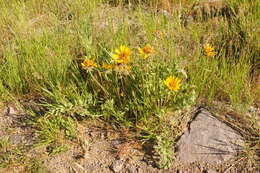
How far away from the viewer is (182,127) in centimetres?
192

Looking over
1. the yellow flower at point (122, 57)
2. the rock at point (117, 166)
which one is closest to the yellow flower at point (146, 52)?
the yellow flower at point (122, 57)

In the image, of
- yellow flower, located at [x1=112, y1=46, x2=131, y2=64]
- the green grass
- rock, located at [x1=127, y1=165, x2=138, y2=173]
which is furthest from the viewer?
the green grass


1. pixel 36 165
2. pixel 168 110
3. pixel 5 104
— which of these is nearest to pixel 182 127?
pixel 168 110

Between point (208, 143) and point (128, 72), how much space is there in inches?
27.4

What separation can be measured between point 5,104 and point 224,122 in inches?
67.7

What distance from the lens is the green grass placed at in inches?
75.0

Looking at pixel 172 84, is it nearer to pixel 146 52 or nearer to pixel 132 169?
pixel 146 52

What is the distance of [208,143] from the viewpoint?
5.96 feet

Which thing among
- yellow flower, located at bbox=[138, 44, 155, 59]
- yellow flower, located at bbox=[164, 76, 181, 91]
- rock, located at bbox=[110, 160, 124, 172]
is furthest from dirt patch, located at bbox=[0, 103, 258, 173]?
yellow flower, located at bbox=[138, 44, 155, 59]

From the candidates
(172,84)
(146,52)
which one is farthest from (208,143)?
(146,52)

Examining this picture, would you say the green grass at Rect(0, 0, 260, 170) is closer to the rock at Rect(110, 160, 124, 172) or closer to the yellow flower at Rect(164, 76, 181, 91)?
the yellow flower at Rect(164, 76, 181, 91)

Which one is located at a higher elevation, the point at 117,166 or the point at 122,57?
the point at 122,57

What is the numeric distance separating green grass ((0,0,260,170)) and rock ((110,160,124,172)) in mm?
254

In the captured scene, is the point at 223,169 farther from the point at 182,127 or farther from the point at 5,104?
the point at 5,104
